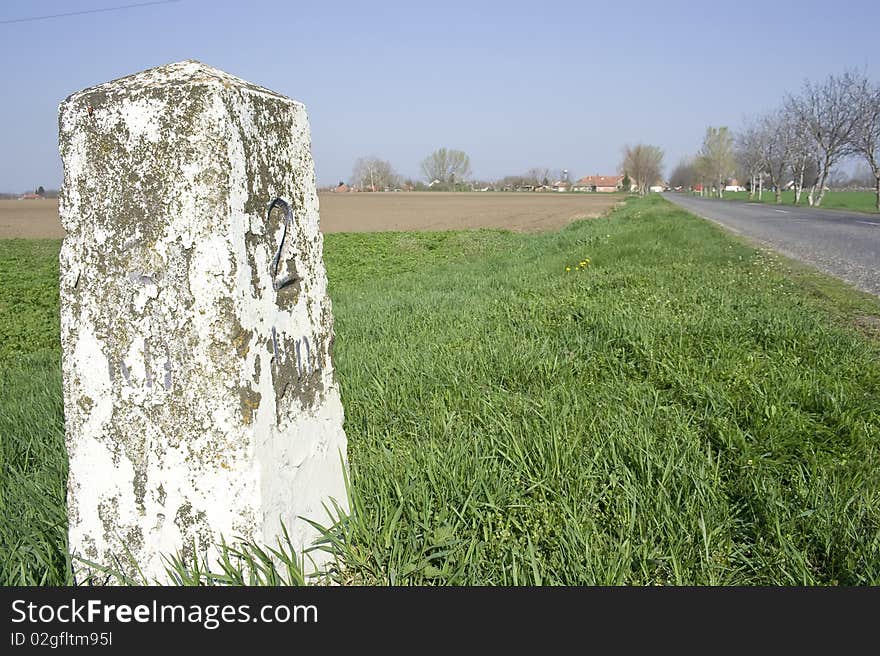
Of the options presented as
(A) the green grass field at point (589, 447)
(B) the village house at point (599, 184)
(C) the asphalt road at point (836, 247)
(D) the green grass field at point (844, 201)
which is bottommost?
(A) the green grass field at point (589, 447)

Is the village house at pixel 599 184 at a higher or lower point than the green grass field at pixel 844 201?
higher

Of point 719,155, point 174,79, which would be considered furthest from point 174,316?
point 719,155

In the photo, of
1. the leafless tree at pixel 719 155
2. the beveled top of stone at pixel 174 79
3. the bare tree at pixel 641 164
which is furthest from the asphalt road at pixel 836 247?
the bare tree at pixel 641 164

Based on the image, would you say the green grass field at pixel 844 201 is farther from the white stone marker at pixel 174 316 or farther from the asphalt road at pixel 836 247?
the white stone marker at pixel 174 316

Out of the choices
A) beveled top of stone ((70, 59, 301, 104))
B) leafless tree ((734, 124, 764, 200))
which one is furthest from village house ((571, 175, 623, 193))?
beveled top of stone ((70, 59, 301, 104))

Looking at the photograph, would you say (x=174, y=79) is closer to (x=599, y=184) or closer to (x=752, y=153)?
(x=752, y=153)

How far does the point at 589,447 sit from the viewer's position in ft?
8.72

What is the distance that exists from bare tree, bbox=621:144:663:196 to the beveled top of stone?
14851 centimetres

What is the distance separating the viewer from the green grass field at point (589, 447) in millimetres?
1935

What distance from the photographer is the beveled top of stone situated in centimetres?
156

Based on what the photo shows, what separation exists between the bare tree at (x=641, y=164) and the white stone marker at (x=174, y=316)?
487 ft

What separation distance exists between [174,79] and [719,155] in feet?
385

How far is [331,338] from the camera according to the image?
2023 mm

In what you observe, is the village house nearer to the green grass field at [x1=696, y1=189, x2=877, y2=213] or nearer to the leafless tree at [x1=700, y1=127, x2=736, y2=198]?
the leafless tree at [x1=700, y1=127, x2=736, y2=198]
